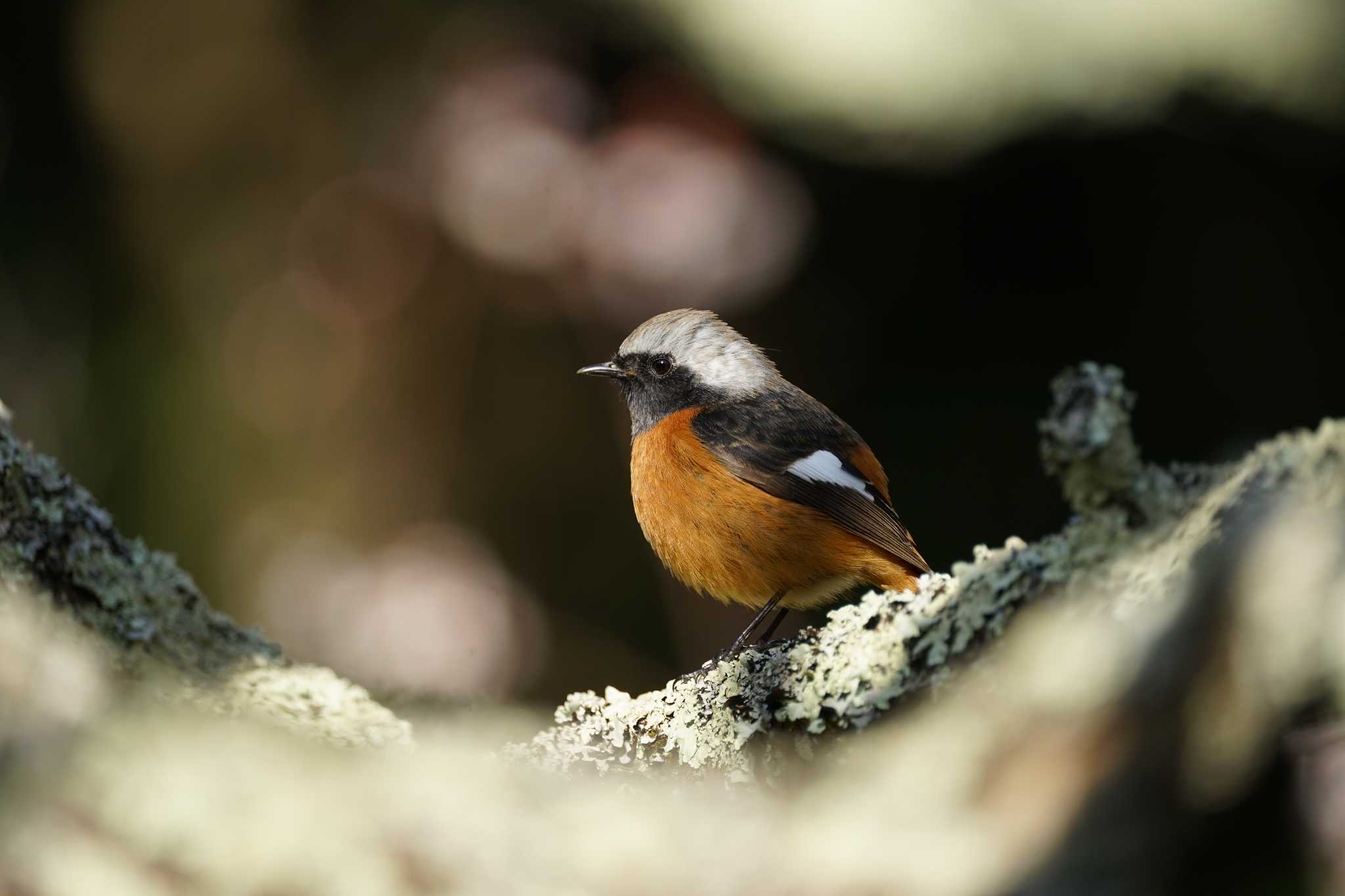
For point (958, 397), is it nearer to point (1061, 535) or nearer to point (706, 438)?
point (706, 438)

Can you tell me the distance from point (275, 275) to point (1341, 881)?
4985 millimetres

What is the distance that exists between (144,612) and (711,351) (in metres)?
1.59

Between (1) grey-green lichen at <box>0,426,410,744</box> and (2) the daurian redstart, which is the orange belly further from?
(1) grey-green lichen at <box>0,426,410,744</box>

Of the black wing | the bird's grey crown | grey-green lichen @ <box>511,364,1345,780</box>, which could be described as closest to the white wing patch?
the black wing

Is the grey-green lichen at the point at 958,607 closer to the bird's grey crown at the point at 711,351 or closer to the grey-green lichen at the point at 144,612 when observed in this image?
the grey-green lichen at the point at 144,612

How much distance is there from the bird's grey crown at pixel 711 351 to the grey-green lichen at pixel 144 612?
1245 mm

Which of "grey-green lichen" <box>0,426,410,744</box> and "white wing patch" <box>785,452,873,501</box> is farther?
"white wing patch" <box>785,452,873,501</box>

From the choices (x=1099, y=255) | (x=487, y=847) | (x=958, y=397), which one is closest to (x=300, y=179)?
(x=958, y=397)

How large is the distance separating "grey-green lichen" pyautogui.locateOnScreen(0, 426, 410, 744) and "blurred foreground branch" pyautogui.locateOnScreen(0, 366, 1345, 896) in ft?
0.53

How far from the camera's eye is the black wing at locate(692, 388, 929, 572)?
2.90 metres

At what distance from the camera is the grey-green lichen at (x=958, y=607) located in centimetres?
167

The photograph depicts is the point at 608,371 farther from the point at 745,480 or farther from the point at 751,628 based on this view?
the point at 751,628

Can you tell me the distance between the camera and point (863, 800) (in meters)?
1.95

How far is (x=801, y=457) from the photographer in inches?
119
